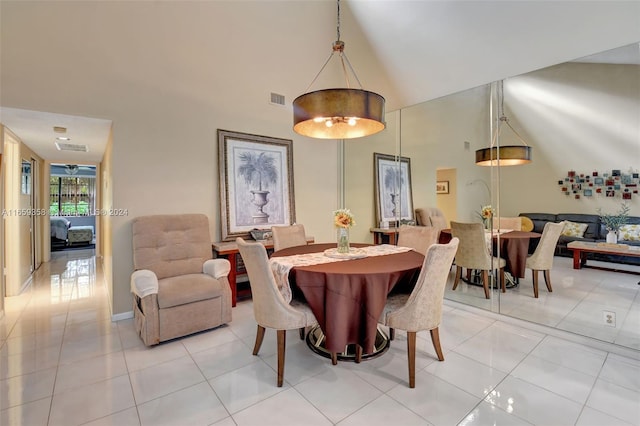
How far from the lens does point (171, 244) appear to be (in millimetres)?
3184

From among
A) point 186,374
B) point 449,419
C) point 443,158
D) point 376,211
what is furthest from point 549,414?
point 376,211

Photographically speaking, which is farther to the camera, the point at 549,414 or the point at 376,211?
the point at 376,211

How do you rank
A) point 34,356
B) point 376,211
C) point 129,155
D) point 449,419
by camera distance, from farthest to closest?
1. point 376,211
2. point 129,155
3. point 34,356
4. point 449,419

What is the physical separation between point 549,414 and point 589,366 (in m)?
0.85

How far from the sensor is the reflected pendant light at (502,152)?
10.3ft

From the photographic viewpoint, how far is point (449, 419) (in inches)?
67.1

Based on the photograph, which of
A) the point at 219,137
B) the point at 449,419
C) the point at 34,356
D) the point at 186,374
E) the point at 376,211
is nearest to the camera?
the point at 449,419

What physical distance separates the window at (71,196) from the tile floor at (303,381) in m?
7.72

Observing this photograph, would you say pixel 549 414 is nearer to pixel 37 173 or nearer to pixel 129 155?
pixel 129 155

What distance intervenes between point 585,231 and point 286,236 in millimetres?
3021

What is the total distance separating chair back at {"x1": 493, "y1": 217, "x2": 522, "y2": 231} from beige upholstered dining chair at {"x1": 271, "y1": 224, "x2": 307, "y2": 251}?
224cm

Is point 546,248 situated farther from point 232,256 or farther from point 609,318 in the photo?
point 232,256

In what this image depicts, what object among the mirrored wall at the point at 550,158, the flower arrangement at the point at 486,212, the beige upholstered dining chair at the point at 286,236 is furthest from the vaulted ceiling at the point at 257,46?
the beige upholstered dining chair at the point at 286,236

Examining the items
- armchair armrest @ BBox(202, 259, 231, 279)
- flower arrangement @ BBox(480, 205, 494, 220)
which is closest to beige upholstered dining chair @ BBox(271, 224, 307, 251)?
armchair armrest @ BBox(202, 259, 231, 279)
